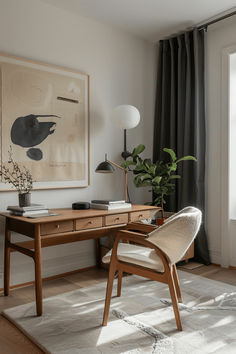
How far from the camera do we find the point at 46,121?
3.12 m

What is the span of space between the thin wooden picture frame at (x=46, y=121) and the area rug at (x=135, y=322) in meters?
1.11

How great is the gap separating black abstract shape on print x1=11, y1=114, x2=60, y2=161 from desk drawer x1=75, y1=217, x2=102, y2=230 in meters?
0.79

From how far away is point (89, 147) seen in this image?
3459 mm

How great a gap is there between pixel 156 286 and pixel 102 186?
1.21 meters

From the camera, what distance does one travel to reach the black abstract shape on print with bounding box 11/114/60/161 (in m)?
2.94

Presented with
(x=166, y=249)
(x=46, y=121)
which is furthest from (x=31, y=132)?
(x=166, y=249)

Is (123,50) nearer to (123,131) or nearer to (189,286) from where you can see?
(123,131)

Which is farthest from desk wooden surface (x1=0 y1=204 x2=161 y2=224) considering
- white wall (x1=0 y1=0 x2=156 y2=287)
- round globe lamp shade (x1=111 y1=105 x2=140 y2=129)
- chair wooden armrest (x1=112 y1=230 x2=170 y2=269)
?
round globe lamp shade (x1=111 y1=105 x2=140 y2=129)

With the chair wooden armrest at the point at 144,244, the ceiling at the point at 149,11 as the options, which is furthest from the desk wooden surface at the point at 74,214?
the ceiling at the point at 149,11

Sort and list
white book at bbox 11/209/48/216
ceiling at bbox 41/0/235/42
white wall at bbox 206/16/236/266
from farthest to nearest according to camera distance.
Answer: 1. white wall at bbox 206/16/236/266
2. ceiling at bbox 41/0/235/42
3. white book at bbox 11/209/48/216

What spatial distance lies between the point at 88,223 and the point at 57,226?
0.97 ft

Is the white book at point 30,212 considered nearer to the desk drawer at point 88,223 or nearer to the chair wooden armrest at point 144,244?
the desk drawer at point 88,223

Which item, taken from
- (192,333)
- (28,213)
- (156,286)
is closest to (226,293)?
(156,286)

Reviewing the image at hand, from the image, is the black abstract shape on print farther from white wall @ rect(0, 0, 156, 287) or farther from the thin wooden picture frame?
white wall @ rect(0, 0, 156, 287)
